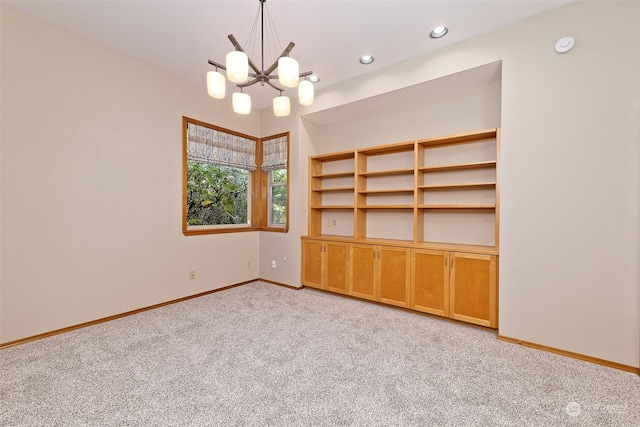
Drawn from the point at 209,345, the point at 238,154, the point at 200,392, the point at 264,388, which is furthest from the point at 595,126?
the point at 238,154

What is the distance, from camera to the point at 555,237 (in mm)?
2379

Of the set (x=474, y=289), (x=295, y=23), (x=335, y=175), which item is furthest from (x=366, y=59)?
(x=474, y=289)

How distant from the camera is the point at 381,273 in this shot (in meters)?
3.49

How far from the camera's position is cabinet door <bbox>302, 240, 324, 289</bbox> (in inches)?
160

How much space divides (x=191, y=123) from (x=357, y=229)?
2.79m

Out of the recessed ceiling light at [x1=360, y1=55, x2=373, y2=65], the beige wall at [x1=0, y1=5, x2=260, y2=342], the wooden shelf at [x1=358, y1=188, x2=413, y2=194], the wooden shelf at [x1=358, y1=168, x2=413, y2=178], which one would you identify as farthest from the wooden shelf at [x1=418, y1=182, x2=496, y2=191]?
the beige wall at [x1=0, y1=5, x2=260, y2=342]

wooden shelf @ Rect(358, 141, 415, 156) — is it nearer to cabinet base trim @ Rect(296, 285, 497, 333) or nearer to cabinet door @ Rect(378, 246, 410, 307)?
cabinet door @ Rect(378, 246, 410, 307)

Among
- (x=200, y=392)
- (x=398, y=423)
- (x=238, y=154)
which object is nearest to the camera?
(x=398, y=423)

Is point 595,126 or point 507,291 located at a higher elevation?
point 595,126

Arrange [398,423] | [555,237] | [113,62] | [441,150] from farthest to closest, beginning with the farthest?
[441,150] → [113,62] → [555,237] → [398,423]

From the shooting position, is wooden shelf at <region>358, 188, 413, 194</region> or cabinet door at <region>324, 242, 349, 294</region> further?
cabinet door at <region>324, 242, 349, 294</region>

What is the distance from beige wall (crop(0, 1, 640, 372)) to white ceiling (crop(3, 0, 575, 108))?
19 cm

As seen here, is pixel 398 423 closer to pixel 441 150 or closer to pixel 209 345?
pixel 209 345

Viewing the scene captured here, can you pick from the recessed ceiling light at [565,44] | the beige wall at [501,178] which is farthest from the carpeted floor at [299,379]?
the recessed ceiling light at [565,44]
